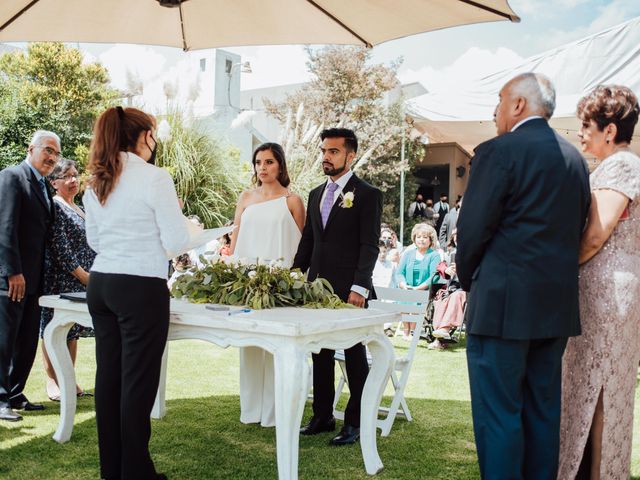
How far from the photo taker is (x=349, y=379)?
4516mm

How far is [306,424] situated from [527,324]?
255 centimetres

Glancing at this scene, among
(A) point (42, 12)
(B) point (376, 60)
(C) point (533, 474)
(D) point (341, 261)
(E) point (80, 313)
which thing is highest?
(B) point (376, 60)

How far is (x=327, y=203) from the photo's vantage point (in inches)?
182

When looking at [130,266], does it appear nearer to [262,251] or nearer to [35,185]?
[262,251]

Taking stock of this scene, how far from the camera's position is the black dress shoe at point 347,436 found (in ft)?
14.5

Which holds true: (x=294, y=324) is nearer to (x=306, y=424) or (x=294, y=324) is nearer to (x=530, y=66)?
(x=306, y=424)

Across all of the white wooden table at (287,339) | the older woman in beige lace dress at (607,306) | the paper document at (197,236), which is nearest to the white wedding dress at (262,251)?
the white wooden table at (287,339)

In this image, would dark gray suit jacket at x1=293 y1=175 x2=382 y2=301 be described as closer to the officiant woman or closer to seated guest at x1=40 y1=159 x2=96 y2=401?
the officiant woman

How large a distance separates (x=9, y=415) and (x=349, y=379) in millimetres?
2479

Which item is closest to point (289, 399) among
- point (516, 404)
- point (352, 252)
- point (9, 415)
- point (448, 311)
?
point (516, 404)

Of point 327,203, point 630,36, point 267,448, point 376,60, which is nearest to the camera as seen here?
point 267,448

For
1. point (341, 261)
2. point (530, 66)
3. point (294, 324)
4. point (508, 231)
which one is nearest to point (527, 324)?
point (508, 231)

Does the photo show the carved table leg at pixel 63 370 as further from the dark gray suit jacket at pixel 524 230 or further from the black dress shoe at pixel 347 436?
the dark gray suit jacket at pixel 524 230

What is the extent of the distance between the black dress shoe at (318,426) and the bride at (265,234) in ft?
0.94
